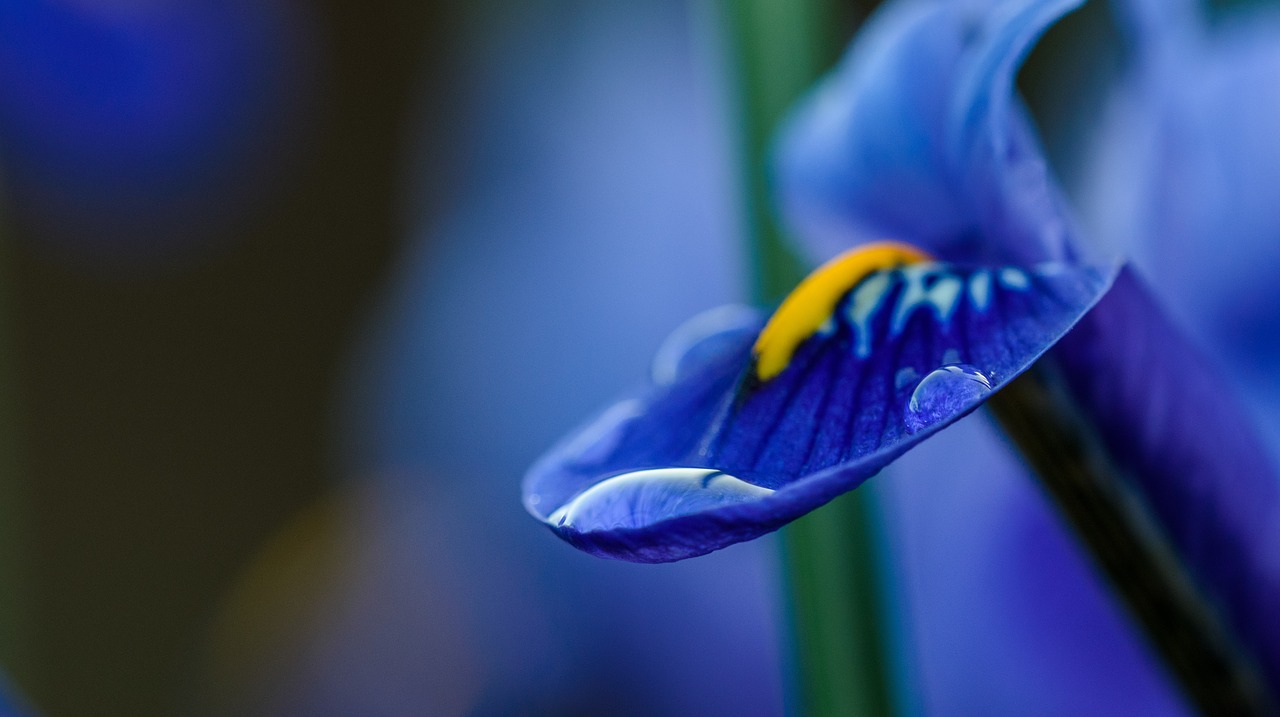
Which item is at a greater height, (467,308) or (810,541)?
(467,308)

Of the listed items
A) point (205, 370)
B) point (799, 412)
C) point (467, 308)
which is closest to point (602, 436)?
point (799, 412)

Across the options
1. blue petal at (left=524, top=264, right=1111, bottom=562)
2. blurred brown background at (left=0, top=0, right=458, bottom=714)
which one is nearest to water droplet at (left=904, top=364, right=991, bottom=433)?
blue petal at (left=524, top=264, right=1111, bottom=562)

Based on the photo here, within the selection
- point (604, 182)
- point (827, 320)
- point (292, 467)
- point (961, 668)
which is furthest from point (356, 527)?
point (292, 467)

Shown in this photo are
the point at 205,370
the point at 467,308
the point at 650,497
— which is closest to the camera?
the point at 650,497

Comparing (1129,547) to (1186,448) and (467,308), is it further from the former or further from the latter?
(467,308)

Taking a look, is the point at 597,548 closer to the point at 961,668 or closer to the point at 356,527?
the point at 961,668

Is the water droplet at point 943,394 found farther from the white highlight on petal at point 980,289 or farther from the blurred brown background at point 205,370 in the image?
the blurred brown background at point 205,370
